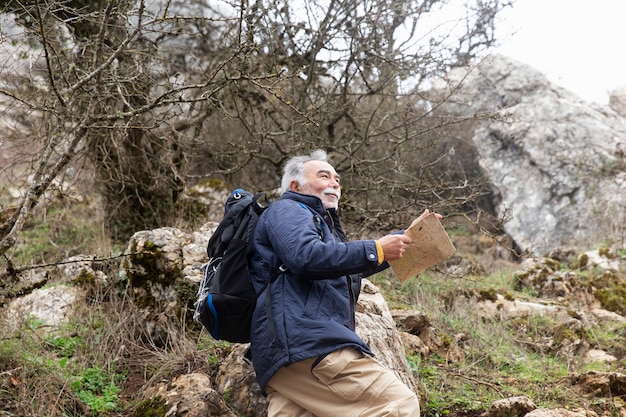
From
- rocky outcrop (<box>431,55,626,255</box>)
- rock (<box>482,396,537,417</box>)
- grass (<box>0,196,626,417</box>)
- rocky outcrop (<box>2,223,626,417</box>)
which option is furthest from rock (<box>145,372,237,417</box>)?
rocky outcrop (<box>431,55,626,255</box>)

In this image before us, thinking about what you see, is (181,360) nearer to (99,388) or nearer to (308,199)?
(99,388)

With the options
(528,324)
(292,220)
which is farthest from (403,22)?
(292,220)

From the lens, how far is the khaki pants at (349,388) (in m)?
2.72

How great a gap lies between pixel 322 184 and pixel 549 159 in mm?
11656

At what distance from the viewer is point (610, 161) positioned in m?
12.9

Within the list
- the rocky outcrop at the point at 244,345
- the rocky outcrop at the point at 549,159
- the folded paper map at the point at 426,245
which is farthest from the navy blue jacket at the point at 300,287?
the rocky outcrop at the point at 549,159

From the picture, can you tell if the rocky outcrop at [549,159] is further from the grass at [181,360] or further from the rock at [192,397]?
the rock at [192,397]

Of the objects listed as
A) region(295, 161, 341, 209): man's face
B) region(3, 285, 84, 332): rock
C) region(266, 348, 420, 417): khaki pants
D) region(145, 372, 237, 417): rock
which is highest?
region(295, 161, 341, 209): man's face

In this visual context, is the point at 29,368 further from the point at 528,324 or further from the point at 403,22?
the point at 403,22

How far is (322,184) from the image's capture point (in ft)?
10.9

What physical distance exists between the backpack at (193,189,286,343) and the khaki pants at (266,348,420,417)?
0.36m

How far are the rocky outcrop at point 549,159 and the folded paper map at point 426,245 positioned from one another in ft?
28.4

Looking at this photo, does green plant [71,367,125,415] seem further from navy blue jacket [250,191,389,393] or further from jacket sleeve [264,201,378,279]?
jacket sleeve [264,201,378,279]

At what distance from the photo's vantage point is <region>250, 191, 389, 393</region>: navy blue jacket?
2729 mm
